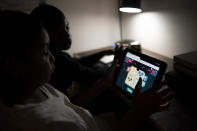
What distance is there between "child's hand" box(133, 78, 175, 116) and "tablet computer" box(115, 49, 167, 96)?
15 cm

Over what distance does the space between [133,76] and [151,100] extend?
0.28 meters

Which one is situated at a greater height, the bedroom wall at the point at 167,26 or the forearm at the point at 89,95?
the bedroom wall at the point at 167,26

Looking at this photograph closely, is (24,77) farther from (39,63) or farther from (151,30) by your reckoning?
(151,30)

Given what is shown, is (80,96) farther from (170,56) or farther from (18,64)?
(170,56)

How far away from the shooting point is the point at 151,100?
0.62 metres

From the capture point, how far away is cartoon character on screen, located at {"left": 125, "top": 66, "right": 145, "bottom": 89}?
866 millimetres

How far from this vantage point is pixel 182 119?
0.75 m

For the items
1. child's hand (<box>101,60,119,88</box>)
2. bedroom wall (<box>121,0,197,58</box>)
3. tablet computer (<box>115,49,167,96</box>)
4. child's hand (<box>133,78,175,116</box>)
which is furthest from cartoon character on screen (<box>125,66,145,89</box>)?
bedroom wall (<box>121,0,197,58</box>)

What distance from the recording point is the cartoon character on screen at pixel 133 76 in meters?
0.87

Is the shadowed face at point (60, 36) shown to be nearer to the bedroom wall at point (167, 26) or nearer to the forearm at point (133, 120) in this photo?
the forearm at point (133, 120)

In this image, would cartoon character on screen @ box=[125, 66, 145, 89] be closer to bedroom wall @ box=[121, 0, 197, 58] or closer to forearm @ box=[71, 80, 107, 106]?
forearm @ box=[71, 80, 107, 106]

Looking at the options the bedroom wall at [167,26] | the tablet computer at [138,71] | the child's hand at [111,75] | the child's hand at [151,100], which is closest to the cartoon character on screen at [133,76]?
the tablet computer at [138,71]

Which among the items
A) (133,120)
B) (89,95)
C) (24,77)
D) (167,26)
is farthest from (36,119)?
(167,26)

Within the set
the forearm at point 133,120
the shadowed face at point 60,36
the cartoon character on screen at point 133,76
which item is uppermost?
the shadowed face at point 60,36
